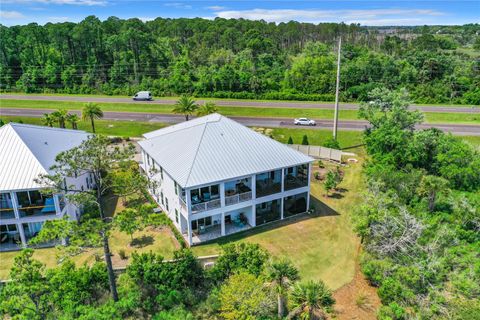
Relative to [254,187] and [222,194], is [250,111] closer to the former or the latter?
[254,187]

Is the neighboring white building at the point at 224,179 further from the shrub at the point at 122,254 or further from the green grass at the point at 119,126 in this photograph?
the green grass at the point at 119,126

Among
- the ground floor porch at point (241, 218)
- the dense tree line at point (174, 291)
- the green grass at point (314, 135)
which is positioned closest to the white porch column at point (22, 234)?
the dense tree line at point (174, 291)

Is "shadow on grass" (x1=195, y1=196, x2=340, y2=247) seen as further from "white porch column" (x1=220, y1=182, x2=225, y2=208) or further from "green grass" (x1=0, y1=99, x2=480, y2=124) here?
"green grass" (x1=0, y1=99, x2=480, y2=124)

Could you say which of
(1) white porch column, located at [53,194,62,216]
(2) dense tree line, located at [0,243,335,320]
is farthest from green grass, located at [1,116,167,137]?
(2) dense tree line, located at [0,243,335,320]

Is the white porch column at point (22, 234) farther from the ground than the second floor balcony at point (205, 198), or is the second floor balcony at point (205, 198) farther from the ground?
the second floor balcony at point (205, 198)

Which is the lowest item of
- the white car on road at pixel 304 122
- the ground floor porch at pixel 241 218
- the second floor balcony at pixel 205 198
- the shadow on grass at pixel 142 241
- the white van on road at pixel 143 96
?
the shadow on grass at pixel 142 241

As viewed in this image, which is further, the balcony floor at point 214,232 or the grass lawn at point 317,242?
the balcony floor at point 214,232

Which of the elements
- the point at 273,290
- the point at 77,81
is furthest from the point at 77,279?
the point at 77,81
